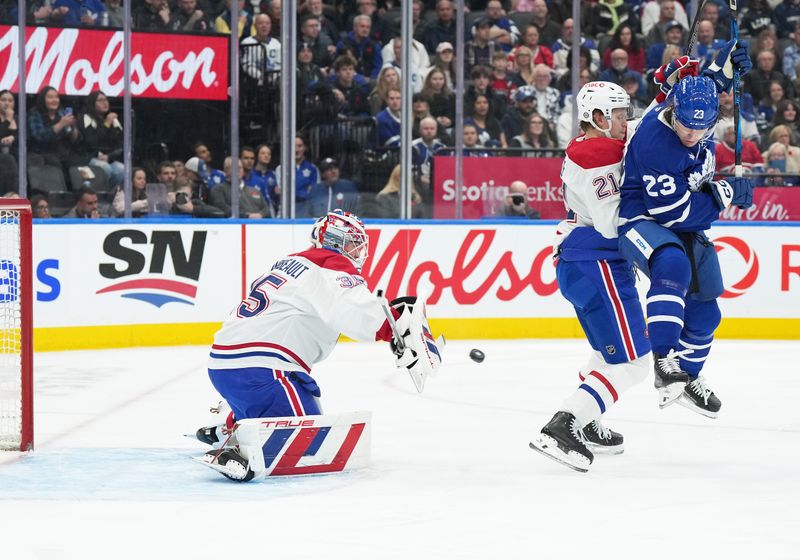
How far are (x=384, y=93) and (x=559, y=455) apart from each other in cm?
537

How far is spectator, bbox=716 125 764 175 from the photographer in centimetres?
960

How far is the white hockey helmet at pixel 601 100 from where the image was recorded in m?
4.46

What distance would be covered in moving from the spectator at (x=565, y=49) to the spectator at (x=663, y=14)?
70 cm

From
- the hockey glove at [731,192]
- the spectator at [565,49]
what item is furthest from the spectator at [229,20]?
the hockey glove at [731,192]

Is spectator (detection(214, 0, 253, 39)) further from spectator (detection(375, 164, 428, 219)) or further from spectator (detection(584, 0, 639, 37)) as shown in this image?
spectator (detection(584, 0, 639, 37))

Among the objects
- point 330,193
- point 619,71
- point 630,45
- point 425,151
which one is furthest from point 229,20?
point 630,45

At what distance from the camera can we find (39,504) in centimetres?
380

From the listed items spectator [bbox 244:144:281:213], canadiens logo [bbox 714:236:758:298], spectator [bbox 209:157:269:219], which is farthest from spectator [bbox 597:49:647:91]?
spectator [bbox 209:157:269:219]

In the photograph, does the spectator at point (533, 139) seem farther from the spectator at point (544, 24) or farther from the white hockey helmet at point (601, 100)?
the white hockey helmet at point (601, 100)

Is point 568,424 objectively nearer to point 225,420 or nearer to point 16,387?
point 225,420

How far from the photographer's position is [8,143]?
848cm

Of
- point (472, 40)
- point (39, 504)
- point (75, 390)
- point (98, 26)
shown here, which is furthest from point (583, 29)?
point (39, 504)

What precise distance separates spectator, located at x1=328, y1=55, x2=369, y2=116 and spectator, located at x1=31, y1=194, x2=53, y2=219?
6.77ft

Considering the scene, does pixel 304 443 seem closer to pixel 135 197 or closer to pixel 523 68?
pixel 135 197
